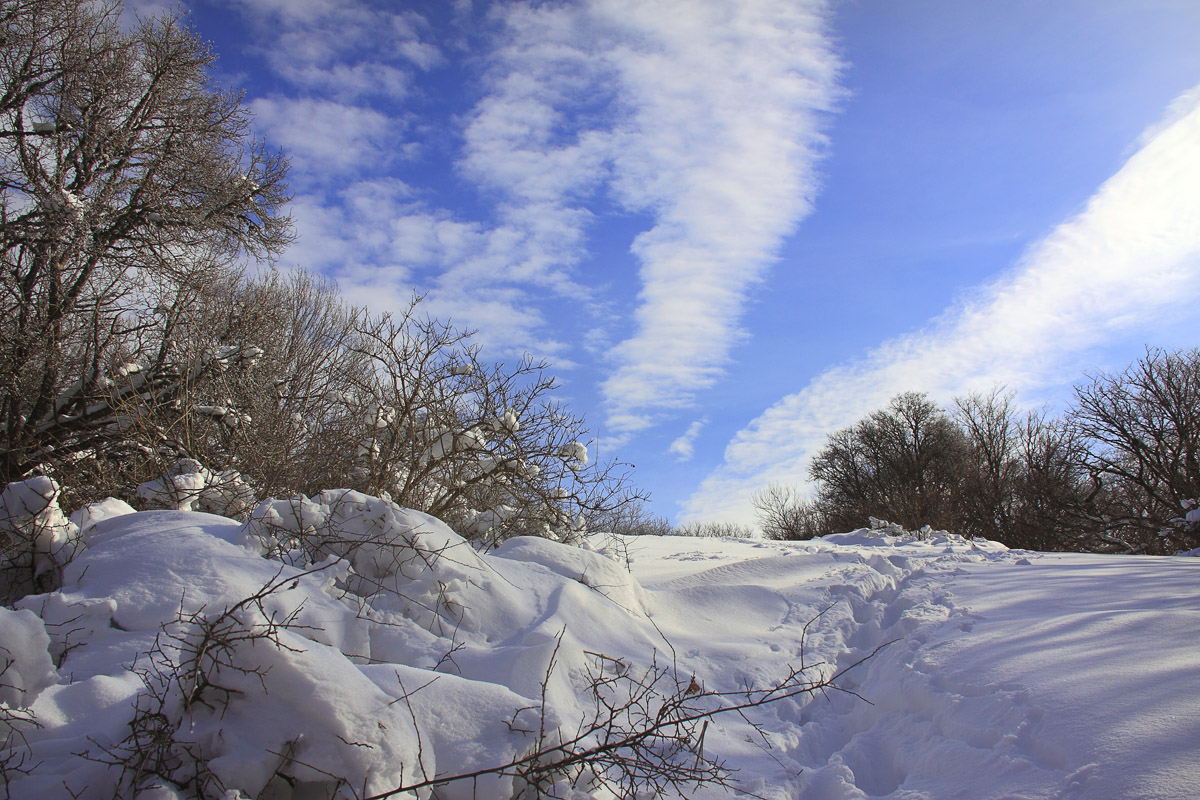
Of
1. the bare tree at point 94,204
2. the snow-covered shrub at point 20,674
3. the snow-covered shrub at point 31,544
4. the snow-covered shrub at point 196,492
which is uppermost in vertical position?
the bare tree at point 94,204

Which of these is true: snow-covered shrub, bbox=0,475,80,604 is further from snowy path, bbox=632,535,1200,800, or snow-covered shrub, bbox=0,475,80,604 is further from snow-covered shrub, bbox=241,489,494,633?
snowy path, bbox=632,535,1200,800

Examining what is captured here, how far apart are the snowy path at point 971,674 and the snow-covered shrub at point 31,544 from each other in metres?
3.61

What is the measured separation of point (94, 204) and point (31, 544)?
951 cm

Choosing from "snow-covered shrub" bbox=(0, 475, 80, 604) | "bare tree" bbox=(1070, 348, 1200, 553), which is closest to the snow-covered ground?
"snow-covered shrub" bbox=(0, 475, 80, 604)

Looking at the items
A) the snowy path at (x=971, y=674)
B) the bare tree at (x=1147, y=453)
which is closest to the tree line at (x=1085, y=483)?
the bare tree at (x=1147, y=453)

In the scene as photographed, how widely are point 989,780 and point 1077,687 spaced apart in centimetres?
72

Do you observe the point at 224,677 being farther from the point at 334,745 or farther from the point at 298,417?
the point at 298,417

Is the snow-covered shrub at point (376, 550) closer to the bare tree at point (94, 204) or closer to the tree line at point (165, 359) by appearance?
the tree line at point (165, 359)

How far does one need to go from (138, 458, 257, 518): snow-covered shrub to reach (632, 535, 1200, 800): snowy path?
10.9 ft

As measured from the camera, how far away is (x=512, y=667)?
3000 mm

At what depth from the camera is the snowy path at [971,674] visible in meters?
2.36

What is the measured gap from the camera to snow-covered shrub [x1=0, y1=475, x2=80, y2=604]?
10.9ft

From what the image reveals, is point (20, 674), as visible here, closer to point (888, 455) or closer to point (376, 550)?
point (376, 550)

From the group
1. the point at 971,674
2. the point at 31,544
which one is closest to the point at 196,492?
the point at 31,544
